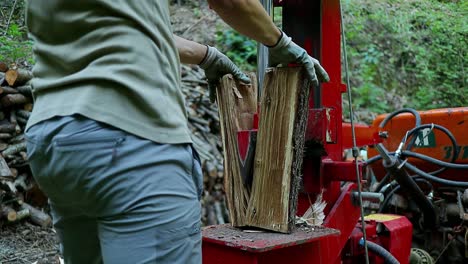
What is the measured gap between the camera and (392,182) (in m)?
3.97

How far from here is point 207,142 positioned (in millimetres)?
6098

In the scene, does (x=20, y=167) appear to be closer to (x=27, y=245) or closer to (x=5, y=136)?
(x=5, y=136)

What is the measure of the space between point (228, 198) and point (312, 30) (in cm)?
98

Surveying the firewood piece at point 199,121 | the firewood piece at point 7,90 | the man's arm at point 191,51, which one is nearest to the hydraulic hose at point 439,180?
the man's arm at point 191,51

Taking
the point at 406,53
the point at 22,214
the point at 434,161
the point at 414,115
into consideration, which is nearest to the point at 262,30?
the point at 434,161

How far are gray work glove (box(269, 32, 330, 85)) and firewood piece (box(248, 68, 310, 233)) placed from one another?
2.1 inches

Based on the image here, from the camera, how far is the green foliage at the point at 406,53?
25.0ft

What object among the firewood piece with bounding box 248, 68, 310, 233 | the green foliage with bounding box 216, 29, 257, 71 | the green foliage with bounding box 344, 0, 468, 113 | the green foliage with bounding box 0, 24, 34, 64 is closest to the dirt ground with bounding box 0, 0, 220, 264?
the green foliage with bounding box 0, 24, 34, 64

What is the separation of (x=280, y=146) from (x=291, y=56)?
407 millimetres

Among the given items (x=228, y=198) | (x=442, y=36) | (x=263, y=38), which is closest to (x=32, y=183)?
(x=228, y=198)

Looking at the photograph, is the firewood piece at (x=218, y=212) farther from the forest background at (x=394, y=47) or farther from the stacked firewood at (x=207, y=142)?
the forest background at (x=394, y=47)

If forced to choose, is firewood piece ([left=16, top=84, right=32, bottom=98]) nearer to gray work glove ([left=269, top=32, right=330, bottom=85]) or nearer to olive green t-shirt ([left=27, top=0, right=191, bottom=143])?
gray work glove ([left=269, top=32, right=330, bottom=85])

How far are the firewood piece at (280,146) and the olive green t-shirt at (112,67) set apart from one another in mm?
1017

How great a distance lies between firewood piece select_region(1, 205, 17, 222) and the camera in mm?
4418
